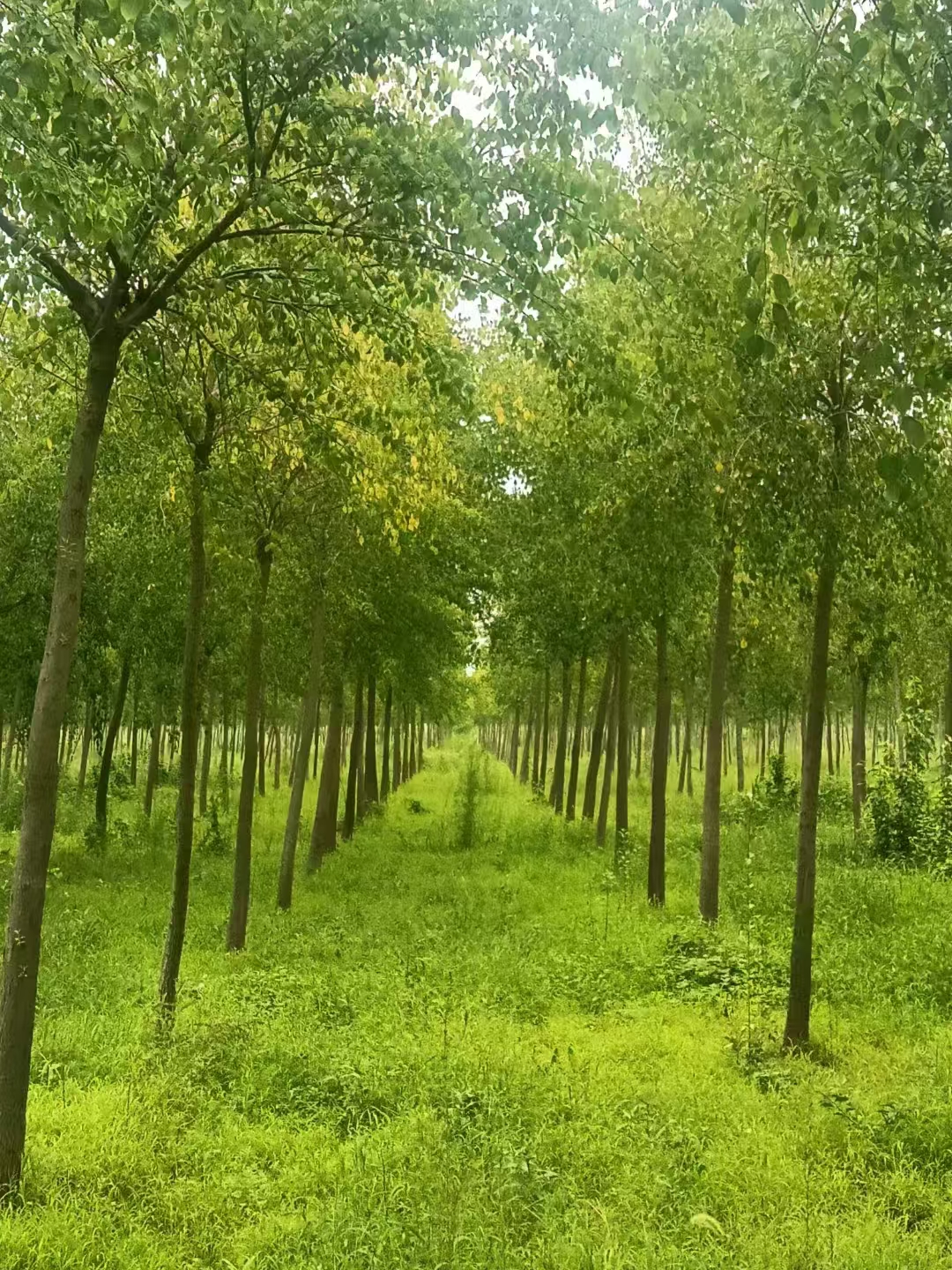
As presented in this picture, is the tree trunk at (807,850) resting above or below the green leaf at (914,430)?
below

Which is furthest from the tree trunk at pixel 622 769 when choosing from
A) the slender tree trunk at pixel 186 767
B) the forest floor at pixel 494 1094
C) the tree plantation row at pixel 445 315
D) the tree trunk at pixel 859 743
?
the slender tree trunk at pixel 186 767

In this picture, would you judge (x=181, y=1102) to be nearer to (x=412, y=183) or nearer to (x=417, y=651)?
(x=412, y=183)

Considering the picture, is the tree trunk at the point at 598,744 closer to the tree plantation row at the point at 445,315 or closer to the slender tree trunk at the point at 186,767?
the tree plantation row at the point at 445,315

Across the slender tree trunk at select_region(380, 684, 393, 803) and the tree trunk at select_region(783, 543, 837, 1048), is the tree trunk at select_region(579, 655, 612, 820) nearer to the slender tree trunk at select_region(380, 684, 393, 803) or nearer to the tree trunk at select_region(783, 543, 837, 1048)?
the slender tree trunk at select_region(380, 684, 393, 803)

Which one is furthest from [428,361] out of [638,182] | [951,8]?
[638,182]

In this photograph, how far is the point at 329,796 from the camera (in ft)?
58.6

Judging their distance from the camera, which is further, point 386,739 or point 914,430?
point 386,739

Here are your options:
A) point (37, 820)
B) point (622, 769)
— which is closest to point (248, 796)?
point (37, 820)

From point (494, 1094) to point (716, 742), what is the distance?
20.7 feet

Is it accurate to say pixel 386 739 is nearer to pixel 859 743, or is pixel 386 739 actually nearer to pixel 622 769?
pixel 622 769

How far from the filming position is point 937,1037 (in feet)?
26.0

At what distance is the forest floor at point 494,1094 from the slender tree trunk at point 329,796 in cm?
379

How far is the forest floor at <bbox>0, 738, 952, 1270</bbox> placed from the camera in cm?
482

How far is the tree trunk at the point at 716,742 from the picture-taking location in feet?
37.9
